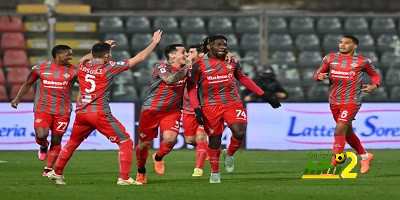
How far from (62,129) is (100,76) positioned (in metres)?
2.32

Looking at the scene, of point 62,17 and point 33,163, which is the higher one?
point 62,17

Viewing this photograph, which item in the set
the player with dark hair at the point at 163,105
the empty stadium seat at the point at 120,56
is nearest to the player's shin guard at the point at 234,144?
the player with dark hair at the point at 163,105

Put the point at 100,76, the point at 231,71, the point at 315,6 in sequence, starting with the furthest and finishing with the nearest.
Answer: the point at 315,6
the point at 231,71
the point at 100,76

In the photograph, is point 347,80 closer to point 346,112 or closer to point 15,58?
point 346,112

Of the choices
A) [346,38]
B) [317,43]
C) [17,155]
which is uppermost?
[346,38]

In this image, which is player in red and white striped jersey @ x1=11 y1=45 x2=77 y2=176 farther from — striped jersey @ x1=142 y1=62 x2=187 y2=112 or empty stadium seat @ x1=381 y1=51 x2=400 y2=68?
empty stadium seat @ x1=381 y1=51 x2=400 y2=68

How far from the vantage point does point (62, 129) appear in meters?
15.3

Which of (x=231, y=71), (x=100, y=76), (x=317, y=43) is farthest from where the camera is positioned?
(x=317, y=43)

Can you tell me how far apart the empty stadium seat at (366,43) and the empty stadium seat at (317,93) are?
1936 millimetres

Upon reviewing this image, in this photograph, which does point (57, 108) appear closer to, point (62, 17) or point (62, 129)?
point (62, 129)

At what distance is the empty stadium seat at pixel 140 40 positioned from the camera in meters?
24.3

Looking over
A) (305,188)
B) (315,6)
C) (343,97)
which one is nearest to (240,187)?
(305,188)

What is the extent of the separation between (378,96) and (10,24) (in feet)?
26.6

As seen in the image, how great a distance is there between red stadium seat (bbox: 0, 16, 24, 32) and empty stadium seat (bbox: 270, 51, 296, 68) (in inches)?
218
